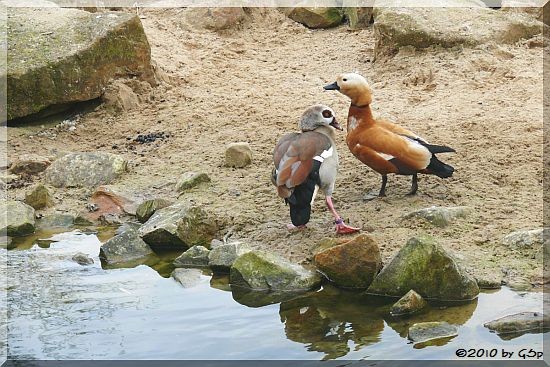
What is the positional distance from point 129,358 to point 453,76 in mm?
4887

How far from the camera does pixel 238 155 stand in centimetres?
796

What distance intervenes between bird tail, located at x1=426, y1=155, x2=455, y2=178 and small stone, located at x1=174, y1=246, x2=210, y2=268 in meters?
1.68

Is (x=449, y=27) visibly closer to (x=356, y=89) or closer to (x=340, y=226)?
(x=356, y=89)

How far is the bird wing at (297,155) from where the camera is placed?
6602 millimetres

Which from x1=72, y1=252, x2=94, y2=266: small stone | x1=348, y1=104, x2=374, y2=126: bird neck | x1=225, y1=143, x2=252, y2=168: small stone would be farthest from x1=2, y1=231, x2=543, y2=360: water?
x1=225, y1=143, x2=252, y2=168: small stone

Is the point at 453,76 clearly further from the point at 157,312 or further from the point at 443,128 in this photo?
A: the point at 157,312

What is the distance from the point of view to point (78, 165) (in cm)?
816

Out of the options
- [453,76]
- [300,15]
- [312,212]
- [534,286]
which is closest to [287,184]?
[312,212]

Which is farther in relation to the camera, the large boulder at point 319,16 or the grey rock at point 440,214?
the large boulder at point 319,16

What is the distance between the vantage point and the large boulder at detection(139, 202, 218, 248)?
683 centimetres

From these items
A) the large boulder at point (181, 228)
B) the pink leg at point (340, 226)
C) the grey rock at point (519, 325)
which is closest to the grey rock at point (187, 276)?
the large boulder at point (181, 228)

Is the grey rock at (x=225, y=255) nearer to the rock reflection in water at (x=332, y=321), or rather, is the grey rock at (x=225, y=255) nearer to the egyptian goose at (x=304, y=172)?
the egyptian goose at (x=304, y=172)

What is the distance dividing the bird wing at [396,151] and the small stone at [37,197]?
252 cm

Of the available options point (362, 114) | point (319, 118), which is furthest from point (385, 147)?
point (319, 118)
